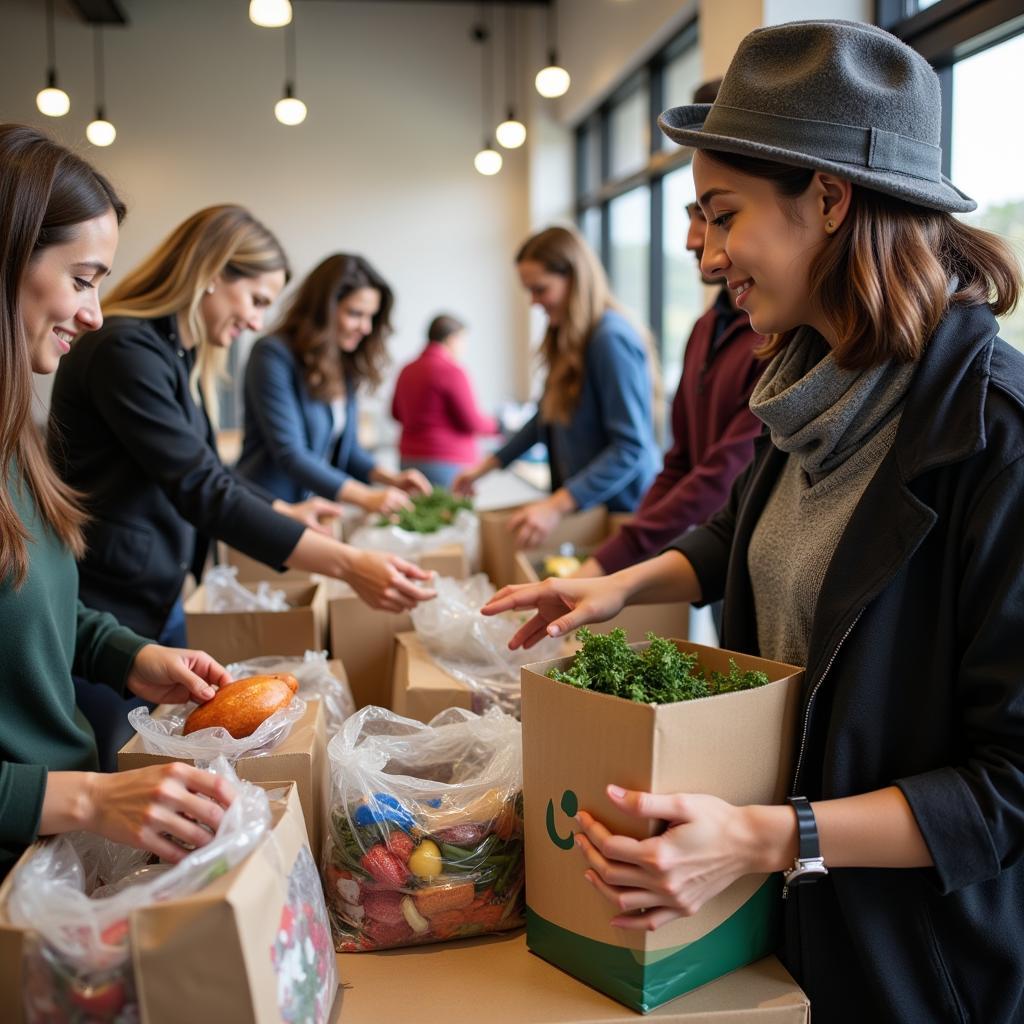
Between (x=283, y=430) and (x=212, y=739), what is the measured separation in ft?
7.23

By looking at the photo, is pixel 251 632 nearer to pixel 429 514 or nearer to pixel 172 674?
pixel 172 674

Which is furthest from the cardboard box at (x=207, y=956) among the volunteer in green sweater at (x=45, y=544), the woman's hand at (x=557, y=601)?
the woman's hand at (x=557, y=601)

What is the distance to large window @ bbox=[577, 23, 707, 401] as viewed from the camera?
5273 mm

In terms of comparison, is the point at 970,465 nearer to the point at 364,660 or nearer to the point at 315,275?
the point at 364,660

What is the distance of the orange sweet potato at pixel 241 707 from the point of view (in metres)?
1.31

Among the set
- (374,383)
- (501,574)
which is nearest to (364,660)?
(501,574)

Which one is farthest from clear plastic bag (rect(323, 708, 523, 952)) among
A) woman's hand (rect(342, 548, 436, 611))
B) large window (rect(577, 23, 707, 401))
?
large window (rect(577, 23, 707, 401))

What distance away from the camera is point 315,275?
11.3 feet

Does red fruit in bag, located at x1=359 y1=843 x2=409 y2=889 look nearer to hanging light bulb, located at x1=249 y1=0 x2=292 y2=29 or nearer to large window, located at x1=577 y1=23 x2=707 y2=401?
hanging light bulb, located at x1=249 y1=0 x2=292 y2=29

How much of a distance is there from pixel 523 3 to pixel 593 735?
25.6ft

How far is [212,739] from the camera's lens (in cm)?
126

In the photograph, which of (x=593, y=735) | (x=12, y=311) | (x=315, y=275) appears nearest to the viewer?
(x=593, y=735)

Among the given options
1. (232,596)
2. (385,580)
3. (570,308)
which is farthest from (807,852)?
(570,308)

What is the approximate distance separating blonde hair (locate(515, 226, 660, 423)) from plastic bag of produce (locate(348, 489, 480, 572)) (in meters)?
0.48
